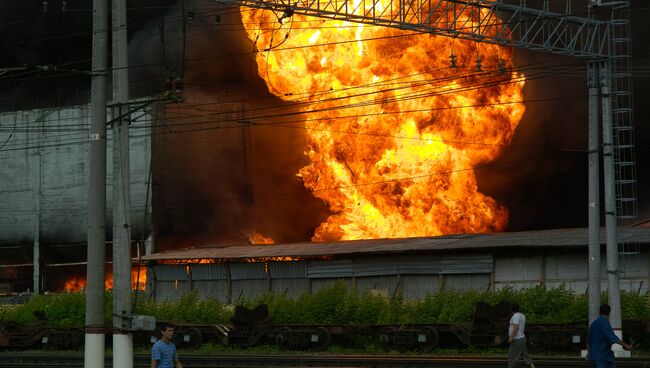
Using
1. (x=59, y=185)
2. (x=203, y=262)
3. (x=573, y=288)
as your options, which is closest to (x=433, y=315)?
(x=573, y=288)

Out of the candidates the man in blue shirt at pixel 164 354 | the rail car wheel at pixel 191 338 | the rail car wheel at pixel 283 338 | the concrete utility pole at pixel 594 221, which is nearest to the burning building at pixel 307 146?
the rail car wheel at pixel 191 338

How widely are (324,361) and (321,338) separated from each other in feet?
20.2

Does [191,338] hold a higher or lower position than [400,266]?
lower

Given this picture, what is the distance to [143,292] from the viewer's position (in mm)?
55125

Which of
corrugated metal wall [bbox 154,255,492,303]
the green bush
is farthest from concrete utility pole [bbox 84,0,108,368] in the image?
corrugated metal wall [bbox 154,255,492,303]

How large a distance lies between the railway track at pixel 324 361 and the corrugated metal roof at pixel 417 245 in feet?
30.2

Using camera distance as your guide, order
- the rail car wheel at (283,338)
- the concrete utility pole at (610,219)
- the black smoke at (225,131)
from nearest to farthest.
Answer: the concrete utility pole at (610,219) → the rail car wheel at (283,338) → the black smoke at (225,131)

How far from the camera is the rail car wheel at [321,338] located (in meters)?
36.4

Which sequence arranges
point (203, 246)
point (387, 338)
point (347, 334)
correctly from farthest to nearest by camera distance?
point (203, 246), point (347, 334), point (387, 338)

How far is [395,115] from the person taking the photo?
53531 mm

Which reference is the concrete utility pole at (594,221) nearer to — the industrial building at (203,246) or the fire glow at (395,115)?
the industrial building at (203,246)

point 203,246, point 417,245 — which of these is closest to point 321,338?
point 417,245

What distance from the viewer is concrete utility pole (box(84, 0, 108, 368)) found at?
63.4ft

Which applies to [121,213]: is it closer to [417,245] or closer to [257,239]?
[417,245]
